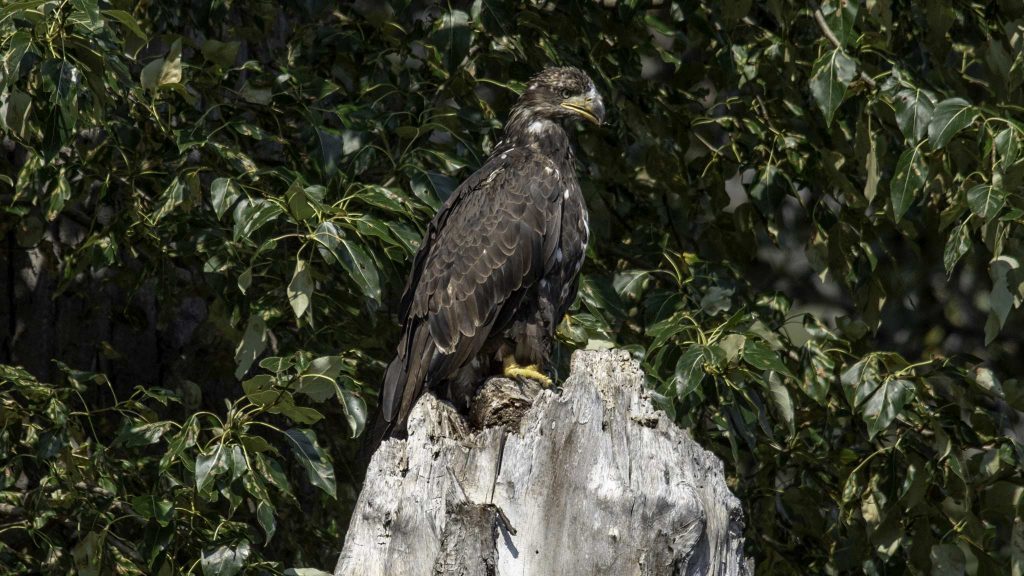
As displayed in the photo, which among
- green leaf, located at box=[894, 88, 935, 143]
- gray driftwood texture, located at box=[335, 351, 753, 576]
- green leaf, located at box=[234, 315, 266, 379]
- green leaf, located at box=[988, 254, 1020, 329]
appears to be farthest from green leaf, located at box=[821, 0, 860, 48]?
green leaf, located at box=[234, 315, 266, 379]

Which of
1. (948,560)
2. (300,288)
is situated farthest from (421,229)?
(948,560)

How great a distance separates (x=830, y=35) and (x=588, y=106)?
890 millimetres

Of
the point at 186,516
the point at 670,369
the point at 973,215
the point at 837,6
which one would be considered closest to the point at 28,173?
the point at 186,516

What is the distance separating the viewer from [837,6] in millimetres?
4242

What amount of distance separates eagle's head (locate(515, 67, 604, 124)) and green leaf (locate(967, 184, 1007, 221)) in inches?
53.7

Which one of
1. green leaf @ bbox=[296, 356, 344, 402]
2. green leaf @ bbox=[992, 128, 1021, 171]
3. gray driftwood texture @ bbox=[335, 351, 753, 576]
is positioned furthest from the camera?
green leaf @ bbox=[992, 128, 1021, 171]

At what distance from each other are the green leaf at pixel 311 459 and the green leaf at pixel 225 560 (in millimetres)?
285

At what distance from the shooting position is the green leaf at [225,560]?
3.69 metres

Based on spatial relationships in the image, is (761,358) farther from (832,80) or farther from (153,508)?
(153,508)

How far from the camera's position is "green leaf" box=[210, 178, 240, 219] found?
12.6ft

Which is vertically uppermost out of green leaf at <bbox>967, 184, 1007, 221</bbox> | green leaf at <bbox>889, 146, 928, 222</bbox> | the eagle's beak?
the eagle's beak

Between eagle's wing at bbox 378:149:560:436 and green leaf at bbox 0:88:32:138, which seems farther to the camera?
eagle's wing at bbox 378:149:560:436

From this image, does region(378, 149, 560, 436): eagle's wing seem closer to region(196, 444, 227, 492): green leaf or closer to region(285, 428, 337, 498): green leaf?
region(285, 428, 337, 498): green leaf

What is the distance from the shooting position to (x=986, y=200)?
150 inches
